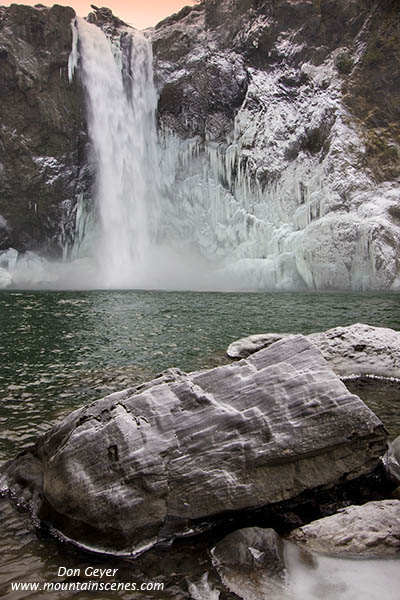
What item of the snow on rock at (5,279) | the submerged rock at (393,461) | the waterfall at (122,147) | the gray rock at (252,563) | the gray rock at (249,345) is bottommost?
the gray rock at (252,563)

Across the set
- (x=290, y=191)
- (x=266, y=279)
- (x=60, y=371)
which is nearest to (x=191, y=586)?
(x=60, y=371)

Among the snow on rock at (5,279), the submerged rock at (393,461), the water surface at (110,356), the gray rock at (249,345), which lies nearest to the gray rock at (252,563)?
the water surface at (110,356)

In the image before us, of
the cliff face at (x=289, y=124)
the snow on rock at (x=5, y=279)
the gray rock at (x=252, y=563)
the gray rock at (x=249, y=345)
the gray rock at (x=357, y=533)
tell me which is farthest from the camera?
the snow on rock at (x=5, y=279)

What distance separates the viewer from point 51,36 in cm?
5234

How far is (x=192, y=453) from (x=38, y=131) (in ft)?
197

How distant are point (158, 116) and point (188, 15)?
15.7 meters

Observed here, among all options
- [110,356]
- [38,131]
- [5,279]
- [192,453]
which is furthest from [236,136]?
[192,453]

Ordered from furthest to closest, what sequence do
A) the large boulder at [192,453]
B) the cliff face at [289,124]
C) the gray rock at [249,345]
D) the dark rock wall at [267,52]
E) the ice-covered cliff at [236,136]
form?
the dark rock wall at [267,52] < the ice-covered cliff at [236,136] < the cliff face at [289,124] < the gray rock at [249,345] < the large boulder at [192,453]

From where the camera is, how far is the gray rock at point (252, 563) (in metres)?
3.70

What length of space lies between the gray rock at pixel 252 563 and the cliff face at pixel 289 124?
36741mm

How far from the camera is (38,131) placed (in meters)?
55.1

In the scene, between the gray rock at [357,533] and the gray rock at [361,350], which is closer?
the gray rock at [357,533]

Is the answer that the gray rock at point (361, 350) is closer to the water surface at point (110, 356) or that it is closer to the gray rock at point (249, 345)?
the water surface at point (110, 356)

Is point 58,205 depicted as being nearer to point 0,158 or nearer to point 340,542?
point 0,158
